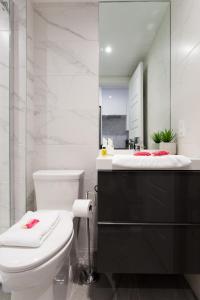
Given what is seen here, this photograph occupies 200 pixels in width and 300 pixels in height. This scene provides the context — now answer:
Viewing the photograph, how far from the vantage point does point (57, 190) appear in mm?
1603

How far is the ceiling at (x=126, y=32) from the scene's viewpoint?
1.80m

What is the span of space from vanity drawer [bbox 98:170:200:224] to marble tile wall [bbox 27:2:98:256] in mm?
651

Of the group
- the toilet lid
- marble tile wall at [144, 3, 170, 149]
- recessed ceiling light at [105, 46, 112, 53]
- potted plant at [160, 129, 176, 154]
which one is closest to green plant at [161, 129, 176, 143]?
potted plant at [160, 129, 176, 154]

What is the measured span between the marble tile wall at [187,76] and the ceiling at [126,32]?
17 cm

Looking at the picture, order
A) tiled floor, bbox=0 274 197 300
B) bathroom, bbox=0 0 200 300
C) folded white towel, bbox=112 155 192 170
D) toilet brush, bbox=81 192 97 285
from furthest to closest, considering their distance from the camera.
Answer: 1. bathroom, bbox=0 0 200 300
2. toilet brush, bbox=81 192 97 285
3. tiled floor, bbox=0 274 197 300
4. folded white towel, bbox=112 155 192 170

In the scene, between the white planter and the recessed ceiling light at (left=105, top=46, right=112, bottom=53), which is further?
the recessed ceiling light at (left=105, top=46, right=112, bottom=53)

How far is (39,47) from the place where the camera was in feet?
6.00

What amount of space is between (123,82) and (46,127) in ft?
2.43

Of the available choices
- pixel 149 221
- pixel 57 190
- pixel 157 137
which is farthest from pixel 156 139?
pixel 57 190

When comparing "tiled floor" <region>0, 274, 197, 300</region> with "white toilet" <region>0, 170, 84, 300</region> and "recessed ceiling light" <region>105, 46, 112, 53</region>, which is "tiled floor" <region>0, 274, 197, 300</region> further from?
"recessed ceiling light" <region>105, 46, 112, 53</region>

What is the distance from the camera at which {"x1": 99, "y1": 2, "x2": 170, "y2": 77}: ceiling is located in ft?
5.90

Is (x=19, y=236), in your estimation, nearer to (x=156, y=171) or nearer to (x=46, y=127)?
(x=156, y=171)

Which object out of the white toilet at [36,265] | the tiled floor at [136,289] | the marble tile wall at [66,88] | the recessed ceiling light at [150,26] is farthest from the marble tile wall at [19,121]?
the recessed ceiling light at [150,26]

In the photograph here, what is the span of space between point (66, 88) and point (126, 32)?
2.22 feet
